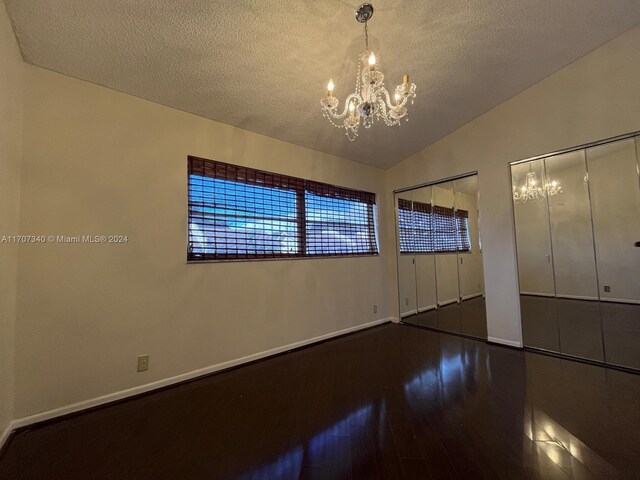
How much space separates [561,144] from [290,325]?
3667 mm

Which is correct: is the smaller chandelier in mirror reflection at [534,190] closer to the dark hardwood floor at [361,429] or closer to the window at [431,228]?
the window at [431,228]

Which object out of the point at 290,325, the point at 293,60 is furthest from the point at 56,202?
the point at 290,325

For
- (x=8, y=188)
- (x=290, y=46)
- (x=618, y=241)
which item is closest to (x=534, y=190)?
(x=618, y=241)

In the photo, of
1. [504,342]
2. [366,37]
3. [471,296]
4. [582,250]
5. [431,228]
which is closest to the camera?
[366,37]

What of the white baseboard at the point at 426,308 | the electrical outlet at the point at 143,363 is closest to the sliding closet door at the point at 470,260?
Answer: the white baseboard at the point at 426,308

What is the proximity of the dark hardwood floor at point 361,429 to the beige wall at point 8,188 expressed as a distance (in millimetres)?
439

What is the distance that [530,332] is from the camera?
3135 mm

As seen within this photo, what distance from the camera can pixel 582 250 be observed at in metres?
2.86

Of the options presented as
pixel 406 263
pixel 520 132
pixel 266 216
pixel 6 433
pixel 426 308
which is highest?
pixel 520 132

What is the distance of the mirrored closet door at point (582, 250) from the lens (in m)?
2.63

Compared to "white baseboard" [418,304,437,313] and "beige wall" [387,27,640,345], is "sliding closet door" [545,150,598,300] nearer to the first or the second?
"beige wall" [387,27,640,345]

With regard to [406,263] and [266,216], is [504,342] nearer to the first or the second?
[406,263]

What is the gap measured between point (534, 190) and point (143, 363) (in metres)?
4.44

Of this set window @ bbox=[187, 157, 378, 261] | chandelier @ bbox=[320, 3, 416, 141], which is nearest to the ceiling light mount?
chandelier @ bbox=[320, 3, 416, 141]
